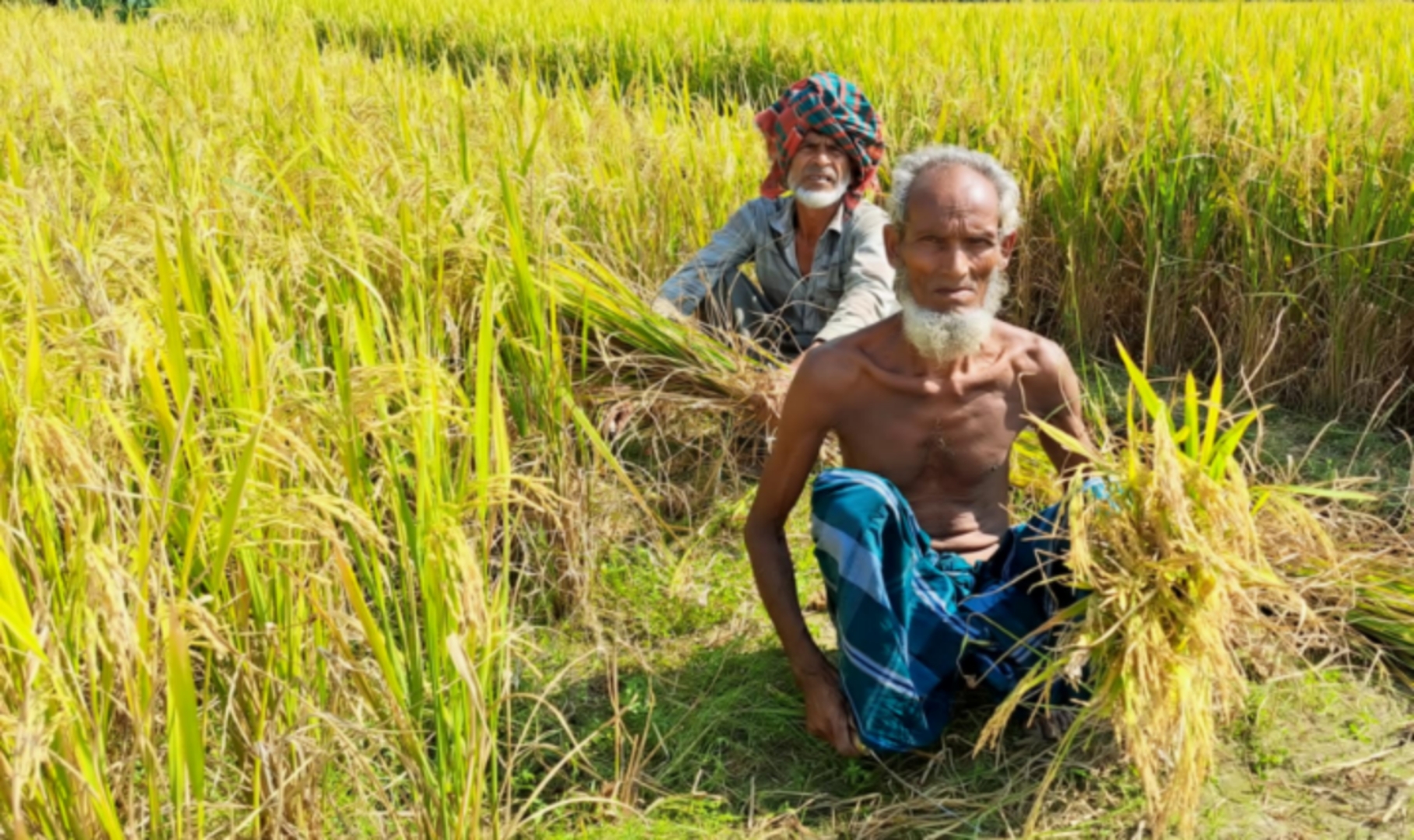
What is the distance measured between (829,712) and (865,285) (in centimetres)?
123

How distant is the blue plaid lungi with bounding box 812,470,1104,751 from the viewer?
75.0 inches

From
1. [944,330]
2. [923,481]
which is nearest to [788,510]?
[923,481]

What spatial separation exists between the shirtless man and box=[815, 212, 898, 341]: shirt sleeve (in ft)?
2.20

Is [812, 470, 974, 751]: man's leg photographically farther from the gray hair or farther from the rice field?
the gray hair

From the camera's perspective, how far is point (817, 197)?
302 cm

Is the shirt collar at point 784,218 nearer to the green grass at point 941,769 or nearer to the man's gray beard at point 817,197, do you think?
the man's gray beard at point 817,197

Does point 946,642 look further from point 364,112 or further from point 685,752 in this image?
point 364,112

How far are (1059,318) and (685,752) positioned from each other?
2246mm

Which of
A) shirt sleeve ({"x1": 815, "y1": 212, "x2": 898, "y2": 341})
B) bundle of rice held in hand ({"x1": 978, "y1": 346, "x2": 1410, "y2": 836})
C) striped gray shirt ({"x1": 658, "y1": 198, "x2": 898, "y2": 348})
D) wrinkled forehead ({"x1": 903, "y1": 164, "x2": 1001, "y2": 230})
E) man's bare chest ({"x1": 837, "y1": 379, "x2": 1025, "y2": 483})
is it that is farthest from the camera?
striped gray shirt ({"x1": 658, "y1": 198, "x2": 898, "y2": 348})

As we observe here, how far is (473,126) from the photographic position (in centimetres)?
378

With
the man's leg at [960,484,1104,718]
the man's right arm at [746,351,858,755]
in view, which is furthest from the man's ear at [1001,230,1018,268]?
the man's leg at [960,484,1104,718]

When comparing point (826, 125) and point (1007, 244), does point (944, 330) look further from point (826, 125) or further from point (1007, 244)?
point (826, 125)

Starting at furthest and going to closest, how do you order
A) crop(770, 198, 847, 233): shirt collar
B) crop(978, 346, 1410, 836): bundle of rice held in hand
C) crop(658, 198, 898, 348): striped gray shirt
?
crop(770, 198, 847, 233): shirt collar → crop(658, 198, 898, 348): striped gray shirt → crop(978, 346, 1410, 836): bundle of rice held in hand

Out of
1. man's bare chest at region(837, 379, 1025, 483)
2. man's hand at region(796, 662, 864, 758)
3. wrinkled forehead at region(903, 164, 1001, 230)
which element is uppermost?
wrinkled forehead at region(903, 164, 1001, 230)
